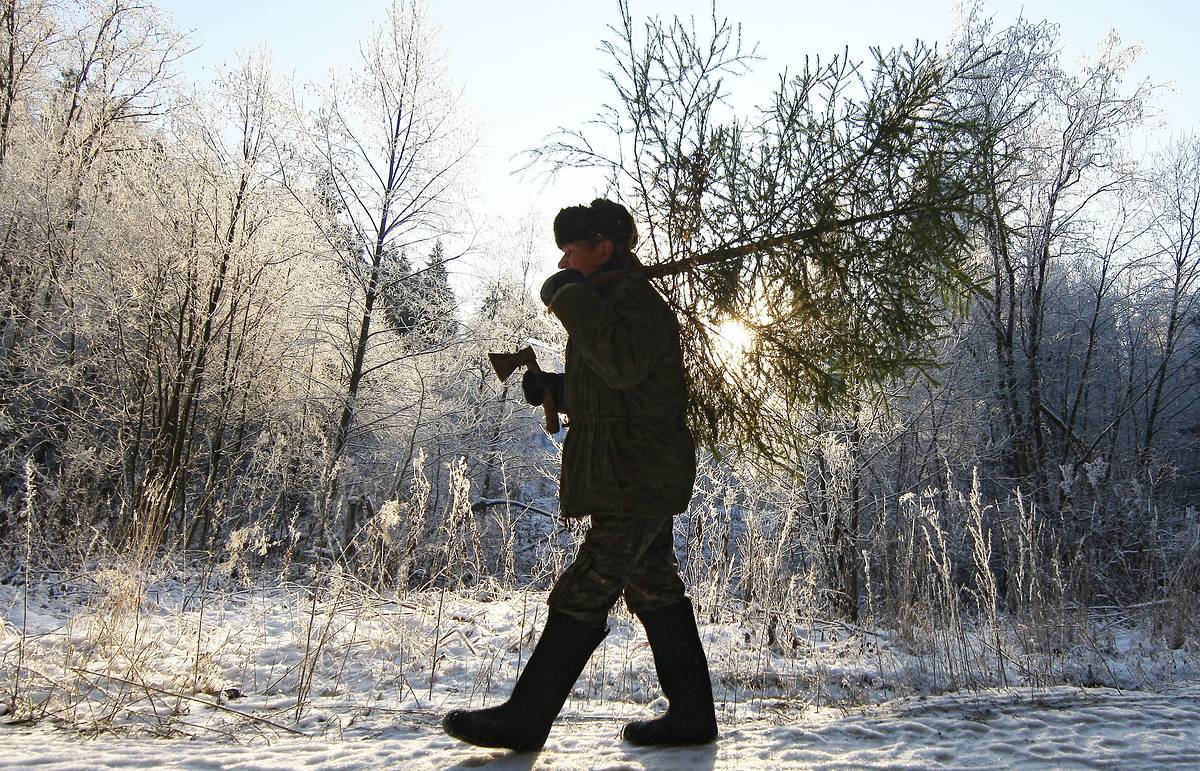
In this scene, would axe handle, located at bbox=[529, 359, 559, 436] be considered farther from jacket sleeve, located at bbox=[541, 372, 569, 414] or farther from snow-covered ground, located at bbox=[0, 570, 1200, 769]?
snow-covered ground, located at bbox=[0, 570, 1200, 769]

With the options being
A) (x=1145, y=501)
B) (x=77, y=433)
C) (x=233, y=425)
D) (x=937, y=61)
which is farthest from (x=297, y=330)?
(x=1145, y=501)

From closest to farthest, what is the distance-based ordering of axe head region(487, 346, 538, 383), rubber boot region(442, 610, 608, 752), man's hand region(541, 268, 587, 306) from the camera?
rubber boot region(442, 610, 608, 752) < man's hand region(541, 268, 587, 306) < axe head region(487, 346, 538, 383)

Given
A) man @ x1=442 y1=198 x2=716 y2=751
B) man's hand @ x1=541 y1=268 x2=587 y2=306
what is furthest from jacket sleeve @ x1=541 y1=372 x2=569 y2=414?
man's hand @ x1=541 y1=268 x2=587 y2=306

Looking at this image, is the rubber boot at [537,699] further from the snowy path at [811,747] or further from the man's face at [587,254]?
the man's face at [587,254]

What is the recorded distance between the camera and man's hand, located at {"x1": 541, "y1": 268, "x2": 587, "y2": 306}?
2.28 m

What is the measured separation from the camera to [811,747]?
6.70 feet

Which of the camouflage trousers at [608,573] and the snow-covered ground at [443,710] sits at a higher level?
the camouflage trousers at [608,573]

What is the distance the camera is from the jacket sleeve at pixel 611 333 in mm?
2121

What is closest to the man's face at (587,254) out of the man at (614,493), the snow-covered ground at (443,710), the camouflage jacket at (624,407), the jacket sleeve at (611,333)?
the man at (614,493)

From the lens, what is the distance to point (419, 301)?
37.3ft

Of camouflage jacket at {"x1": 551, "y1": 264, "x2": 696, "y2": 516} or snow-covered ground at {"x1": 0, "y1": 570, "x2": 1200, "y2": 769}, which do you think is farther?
camouflage jacket at {"x1": 551, "y1": 264, "x2": 696, "y2": 516}

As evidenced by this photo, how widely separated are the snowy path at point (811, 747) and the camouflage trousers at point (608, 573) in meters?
0.43

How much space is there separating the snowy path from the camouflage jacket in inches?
28.5

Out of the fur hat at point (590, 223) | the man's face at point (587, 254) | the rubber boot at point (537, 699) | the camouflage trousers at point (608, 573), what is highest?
the fur hat at point (590, 223)
